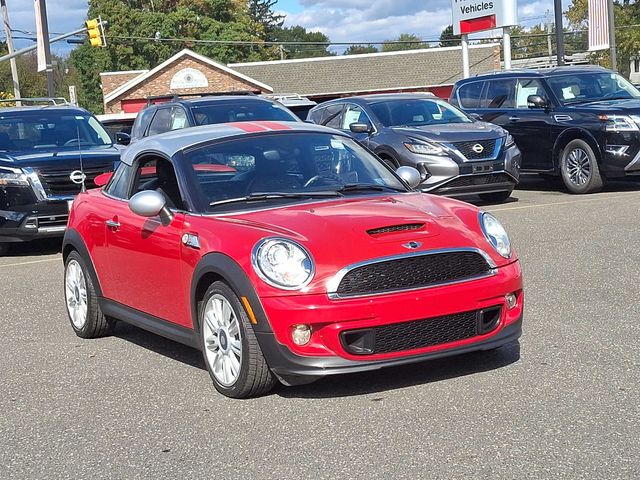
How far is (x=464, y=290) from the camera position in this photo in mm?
5508

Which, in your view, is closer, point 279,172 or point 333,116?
point 279,172

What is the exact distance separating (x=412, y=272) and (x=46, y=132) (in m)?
Answer: 9.48

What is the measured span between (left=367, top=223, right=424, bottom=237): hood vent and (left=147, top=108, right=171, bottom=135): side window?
9125 millimetres

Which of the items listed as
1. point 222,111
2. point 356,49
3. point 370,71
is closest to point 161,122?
point 222,111

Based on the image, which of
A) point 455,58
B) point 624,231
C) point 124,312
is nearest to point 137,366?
point 124,312

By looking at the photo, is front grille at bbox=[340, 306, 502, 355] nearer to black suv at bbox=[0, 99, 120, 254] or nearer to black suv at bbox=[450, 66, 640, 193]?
black suv at bbox=[0, 99, 120, 254]

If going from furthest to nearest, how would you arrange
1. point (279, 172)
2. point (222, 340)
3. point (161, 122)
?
point (161, 122) → point (279, 172) → point (222, 340)

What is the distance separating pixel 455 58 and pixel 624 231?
5622 centimetres

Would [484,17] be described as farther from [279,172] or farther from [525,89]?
[279,172]

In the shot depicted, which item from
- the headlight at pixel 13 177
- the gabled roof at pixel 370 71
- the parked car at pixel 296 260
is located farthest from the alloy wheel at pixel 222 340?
the gabled roof at pixel 370 71

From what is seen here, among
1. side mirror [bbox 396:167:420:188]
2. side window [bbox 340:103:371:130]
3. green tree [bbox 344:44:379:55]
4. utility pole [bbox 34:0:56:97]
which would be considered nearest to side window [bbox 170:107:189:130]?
side window [bbox 340:103:371:130]

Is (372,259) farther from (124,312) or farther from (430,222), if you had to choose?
(124,312)

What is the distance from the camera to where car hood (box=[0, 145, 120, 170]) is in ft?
41.4

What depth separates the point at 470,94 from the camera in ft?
58.4
